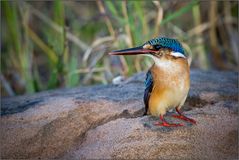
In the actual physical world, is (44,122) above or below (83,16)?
below

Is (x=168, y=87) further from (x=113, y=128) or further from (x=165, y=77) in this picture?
(x=113, y=128)

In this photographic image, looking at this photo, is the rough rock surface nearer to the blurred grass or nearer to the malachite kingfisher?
the malachite kingfisher

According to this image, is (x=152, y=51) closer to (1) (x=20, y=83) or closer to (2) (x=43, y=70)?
(1) (x=20, y=83)

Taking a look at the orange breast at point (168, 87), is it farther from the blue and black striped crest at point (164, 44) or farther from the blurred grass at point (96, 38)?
the blurred grass at point (96, 38)

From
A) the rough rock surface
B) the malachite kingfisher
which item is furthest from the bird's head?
the rough rock surface

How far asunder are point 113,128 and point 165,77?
21.3 inches

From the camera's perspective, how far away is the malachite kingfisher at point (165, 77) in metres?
4.00

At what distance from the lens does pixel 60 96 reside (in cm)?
490

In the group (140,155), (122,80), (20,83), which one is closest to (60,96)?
(122,80)

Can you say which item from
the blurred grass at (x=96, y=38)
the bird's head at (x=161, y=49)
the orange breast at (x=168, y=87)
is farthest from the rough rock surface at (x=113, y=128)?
the blurred grass at (x=96, y=38)

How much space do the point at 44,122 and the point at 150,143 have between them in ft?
3.18

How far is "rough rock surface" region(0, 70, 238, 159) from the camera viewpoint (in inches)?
143

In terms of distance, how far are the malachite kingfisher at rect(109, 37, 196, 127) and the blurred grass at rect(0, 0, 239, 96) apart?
6.28 feet

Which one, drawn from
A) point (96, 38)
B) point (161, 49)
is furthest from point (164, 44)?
point (96, 38)
